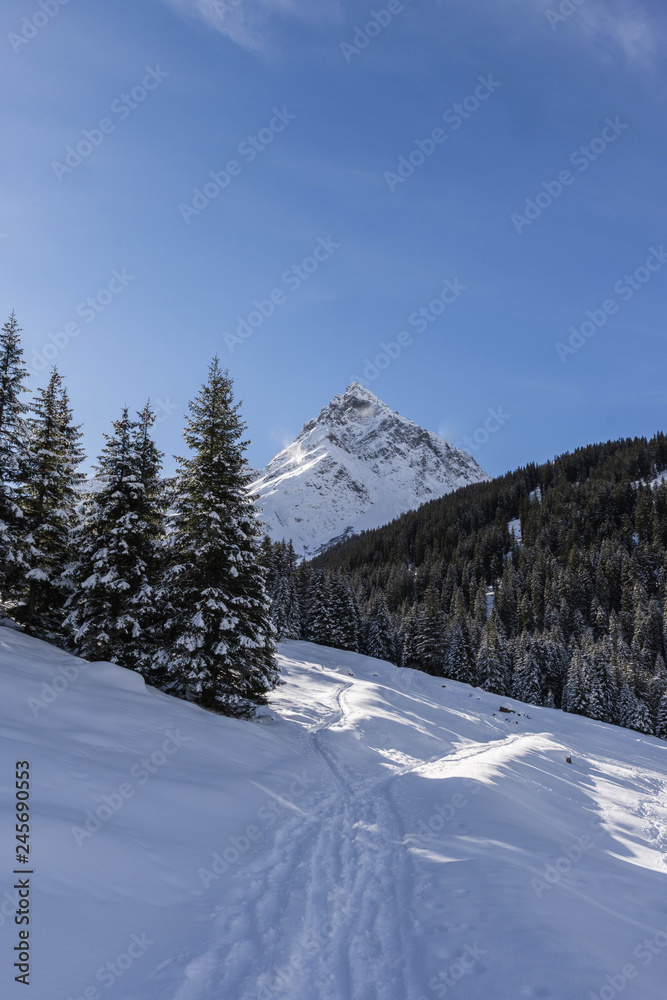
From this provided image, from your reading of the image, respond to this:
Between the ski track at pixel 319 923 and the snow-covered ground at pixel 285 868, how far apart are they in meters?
0.03

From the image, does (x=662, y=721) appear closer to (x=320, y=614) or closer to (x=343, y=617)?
(x=343, y=617)

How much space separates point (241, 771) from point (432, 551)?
11696cm

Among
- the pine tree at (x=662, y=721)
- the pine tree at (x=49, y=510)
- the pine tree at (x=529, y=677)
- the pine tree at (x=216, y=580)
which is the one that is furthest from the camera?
the pine tree at (x=529, y=677)

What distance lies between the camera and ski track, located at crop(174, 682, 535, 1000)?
14.9 feet

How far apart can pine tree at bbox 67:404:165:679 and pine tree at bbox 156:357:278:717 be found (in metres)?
0.99

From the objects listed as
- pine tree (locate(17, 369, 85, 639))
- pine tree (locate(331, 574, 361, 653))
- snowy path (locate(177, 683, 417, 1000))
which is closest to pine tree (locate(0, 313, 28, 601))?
pine tree (locate(17, 369, 85, 639))

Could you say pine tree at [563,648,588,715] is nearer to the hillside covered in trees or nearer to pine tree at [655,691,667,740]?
the hillside covered in trees

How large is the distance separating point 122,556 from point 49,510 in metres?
4.57

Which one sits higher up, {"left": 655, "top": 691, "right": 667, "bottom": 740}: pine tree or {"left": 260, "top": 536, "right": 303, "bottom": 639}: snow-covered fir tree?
{"left": 260, "top": 536, "right": 303, "bottom": 639}: snow-covered fir tree

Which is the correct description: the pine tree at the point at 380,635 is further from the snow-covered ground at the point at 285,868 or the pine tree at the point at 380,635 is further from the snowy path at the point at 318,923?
the snowy path at the point at 318,923

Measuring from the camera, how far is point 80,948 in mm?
4227

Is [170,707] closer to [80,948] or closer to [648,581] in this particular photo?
[80,948]

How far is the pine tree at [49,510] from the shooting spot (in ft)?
61.7

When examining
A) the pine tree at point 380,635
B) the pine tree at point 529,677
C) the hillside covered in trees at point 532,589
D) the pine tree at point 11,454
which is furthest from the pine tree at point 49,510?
the pine tree at point 529,677
